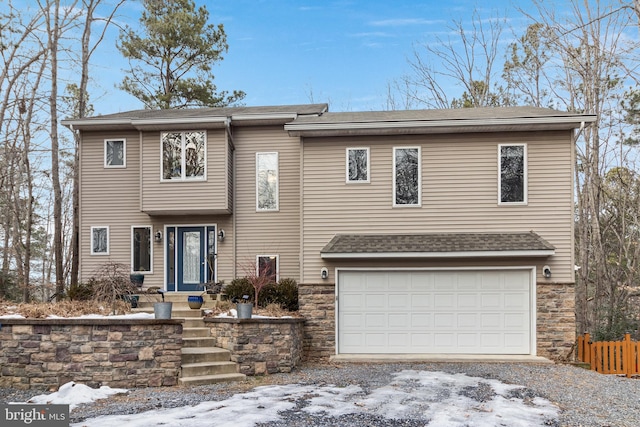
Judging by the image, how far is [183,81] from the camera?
70.5ft

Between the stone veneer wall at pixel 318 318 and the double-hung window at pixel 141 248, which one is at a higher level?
the double-hung window at pixel 141 248

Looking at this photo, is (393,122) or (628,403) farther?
(393,122)

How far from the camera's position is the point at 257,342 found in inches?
383

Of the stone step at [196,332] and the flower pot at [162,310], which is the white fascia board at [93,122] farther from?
the flower pot at [162,310]

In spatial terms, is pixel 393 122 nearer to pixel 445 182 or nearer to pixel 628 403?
pixel 445 182

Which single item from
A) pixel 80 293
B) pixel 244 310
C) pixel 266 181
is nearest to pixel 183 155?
pixel 266 181

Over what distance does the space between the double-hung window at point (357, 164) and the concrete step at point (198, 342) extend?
15.4ft

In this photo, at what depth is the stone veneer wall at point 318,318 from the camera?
11.7 m

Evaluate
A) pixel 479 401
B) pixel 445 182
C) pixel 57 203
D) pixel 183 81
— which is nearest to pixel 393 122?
pixel 445 182

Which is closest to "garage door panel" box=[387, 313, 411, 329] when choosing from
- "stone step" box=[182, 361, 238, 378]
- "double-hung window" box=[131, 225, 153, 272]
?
"stone step" box=[182, 361, 238, 378]

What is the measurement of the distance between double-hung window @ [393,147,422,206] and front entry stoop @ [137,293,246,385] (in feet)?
16.5

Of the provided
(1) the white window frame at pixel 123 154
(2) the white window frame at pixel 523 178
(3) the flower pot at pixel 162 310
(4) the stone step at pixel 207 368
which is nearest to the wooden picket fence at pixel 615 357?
(2) the white window frame at pixel 523 178

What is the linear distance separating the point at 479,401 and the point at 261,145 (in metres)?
9.04

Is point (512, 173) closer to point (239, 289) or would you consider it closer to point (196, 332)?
point (239, 289)
